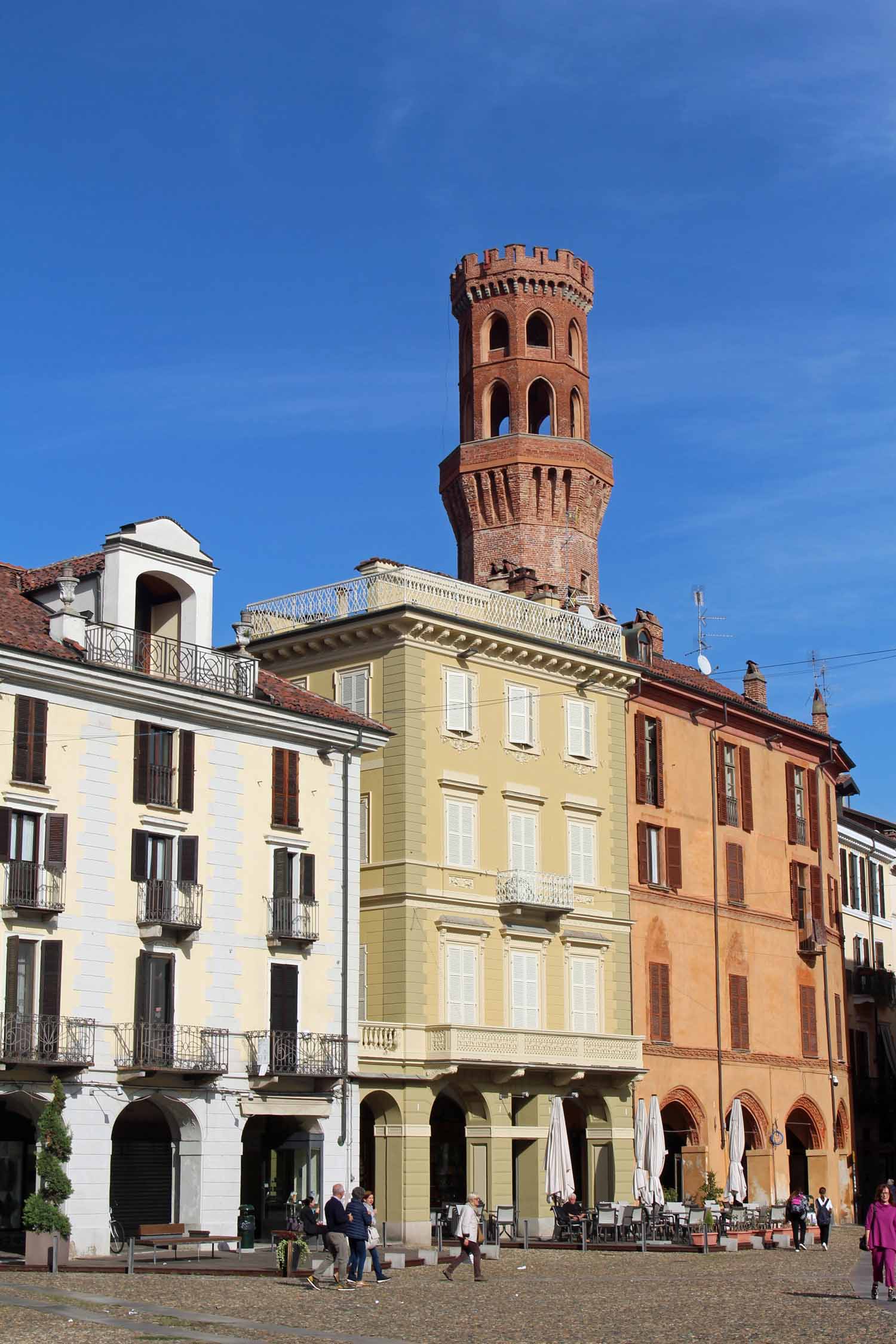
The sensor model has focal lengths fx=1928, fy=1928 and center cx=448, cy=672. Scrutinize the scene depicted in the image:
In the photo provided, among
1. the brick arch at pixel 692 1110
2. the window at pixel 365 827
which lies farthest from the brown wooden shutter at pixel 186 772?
the brick arch at pixel 692 1110

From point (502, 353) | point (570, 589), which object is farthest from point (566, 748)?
point (502, 353)

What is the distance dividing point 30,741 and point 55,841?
6.75 ft

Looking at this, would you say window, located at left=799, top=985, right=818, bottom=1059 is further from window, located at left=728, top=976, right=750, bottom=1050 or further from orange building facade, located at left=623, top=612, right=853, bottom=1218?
window, located at left=728, top=976, right=750, bottom=1050

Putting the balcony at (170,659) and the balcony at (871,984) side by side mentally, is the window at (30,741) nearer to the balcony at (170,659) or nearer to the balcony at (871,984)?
Result: the balcony at (170,659)

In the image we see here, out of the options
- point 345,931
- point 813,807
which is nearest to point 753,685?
point 813,807

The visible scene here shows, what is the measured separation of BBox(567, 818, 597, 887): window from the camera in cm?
5238

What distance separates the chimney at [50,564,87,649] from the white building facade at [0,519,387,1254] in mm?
55

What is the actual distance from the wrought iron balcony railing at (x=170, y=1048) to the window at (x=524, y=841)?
12.1 meters

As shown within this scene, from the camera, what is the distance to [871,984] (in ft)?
239

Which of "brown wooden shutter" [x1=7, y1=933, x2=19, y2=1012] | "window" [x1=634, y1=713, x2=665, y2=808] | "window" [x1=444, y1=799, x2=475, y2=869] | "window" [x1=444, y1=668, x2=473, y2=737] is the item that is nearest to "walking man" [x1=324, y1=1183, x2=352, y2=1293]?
"brown wooden shutter" [x1=7, y1=933, x2=19, y2=1012]

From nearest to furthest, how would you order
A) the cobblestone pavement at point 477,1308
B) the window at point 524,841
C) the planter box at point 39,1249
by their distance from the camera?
the cobblestone pavement at point 477,1308
the planter box at point 39,1249
the window at point 524,841

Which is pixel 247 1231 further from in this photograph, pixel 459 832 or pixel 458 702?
pixel 458 702

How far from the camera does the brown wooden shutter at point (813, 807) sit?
65312 millimetres

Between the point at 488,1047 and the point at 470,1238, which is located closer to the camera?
the point at 470,1238
